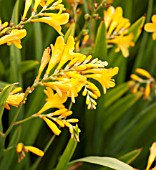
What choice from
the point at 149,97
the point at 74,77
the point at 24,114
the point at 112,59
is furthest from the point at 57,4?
the point at 149,97

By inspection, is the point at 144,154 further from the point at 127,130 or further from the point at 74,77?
the point at 74,77

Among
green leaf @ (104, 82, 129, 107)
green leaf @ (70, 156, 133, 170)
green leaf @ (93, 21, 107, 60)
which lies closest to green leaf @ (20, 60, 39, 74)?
green leaf @ (93, 21, 107, 60)

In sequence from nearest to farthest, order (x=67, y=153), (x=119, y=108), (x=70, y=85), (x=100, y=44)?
(x=70, y=85)
(x=67, y=153)
(x=100, y=44)
(x=119, y=108)

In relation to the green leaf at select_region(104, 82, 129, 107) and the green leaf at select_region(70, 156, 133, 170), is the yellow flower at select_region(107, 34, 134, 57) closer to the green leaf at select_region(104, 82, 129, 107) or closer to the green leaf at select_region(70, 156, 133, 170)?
the green leaf at select_region(104, 82, 129, 107)

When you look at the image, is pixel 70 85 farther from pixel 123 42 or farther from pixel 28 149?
pixel 123 42

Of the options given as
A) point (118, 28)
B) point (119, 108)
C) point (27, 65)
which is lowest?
point (119, 108)

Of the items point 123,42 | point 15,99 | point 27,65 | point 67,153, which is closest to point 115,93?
point 123,42

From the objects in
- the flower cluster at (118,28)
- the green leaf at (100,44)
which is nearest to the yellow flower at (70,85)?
the green leaf at (100,44)
